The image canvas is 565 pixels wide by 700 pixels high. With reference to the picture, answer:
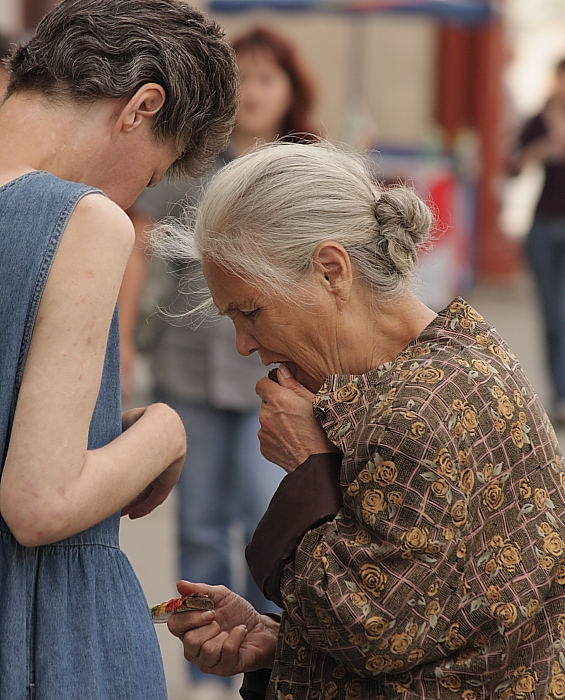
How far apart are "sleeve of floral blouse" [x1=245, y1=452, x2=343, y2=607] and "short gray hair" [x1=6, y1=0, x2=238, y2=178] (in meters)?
0.56

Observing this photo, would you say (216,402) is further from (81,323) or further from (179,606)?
A: (81,323)

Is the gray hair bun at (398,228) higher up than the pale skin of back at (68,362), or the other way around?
the gray hair bun at (398,228)

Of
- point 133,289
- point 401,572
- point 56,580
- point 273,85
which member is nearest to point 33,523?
point 56,580

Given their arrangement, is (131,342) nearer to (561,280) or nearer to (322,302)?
(322,302)

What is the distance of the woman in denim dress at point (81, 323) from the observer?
142 centimetres

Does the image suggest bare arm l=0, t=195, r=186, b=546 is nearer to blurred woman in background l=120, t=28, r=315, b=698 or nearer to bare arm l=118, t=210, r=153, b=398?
blurred woman in background l=120, t=28, r=315, b=698

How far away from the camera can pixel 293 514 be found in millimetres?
1661

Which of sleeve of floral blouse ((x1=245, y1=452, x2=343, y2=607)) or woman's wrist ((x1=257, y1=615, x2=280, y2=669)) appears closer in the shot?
sleeve of floral blouse ((x1=245, y1=452, x2=343, y2=607))

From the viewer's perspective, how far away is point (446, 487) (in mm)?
1544

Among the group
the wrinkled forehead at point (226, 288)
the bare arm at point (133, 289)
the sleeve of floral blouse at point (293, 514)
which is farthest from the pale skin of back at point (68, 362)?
the bare arm at point (133, 289)

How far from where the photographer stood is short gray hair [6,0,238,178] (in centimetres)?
154

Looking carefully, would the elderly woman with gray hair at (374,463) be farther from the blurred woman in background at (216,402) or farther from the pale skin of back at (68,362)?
the blurred woman in background at (216,402)

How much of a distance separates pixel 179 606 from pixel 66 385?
2.10 feet

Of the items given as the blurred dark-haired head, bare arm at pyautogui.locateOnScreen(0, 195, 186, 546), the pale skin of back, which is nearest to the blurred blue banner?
the blurred dark-haired head
